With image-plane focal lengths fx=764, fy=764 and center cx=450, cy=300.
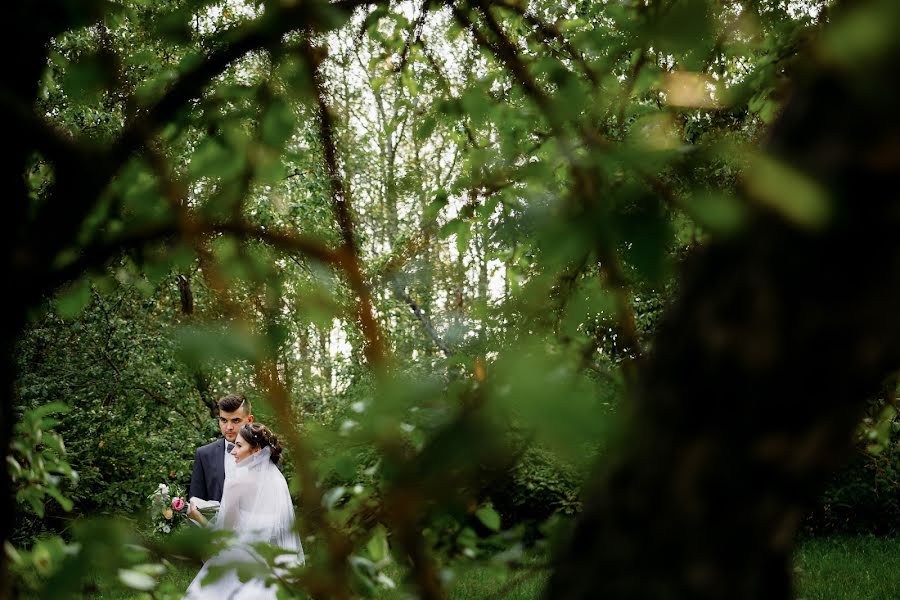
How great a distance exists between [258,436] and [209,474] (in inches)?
42.0

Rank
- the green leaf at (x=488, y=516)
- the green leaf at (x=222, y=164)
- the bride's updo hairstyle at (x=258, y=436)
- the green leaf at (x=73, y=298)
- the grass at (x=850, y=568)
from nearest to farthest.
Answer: the green leaf at (x=222, y=164) → the green leaf at (x=488, y=516) → the green leaf at (x=73, y=298) → the bride's updo hairstyle at (x=258, y=436) → the grass at (x=850, y=568)

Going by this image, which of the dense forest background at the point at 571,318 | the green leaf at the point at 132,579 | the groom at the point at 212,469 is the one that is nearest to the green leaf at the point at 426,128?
the dense forest background at the point at 571,318

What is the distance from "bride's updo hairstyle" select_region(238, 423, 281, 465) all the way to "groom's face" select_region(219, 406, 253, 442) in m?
0.32

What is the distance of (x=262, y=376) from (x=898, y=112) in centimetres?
65

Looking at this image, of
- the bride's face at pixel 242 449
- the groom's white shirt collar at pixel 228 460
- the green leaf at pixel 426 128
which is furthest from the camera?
the groom's white shirt collar at pixel 228 460

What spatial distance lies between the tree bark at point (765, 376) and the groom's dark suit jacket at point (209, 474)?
19.9 ft

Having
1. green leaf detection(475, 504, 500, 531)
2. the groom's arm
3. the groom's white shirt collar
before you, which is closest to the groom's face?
the groom's white shirt collar

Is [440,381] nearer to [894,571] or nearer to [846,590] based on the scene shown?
[846,590]

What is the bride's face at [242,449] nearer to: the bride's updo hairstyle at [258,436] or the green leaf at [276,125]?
the bride's updo hairstyle at [258,436]

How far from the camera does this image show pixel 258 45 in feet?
3.72

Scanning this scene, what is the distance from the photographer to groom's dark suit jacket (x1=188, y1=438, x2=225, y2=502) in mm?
6312

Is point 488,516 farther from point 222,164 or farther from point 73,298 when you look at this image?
point 73,298

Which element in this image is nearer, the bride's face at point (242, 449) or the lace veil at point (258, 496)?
the lace veil at point (258, 496)

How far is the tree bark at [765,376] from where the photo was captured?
2.05 feet
